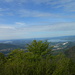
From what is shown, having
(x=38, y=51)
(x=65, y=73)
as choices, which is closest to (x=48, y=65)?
(x=65, y=73)

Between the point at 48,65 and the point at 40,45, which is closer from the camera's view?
the point at 48,65

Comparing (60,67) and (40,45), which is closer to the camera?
(60,67)

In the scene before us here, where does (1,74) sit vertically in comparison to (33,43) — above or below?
below

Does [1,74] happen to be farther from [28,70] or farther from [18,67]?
[28,70]

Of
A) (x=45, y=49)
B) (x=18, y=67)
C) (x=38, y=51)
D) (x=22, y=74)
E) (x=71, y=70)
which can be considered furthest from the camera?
(x=45, y=49)

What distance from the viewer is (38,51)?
13.3 m

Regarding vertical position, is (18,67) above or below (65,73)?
above

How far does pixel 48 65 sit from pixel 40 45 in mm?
7766

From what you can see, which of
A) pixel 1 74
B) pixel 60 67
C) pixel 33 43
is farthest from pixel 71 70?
pixel 33 43

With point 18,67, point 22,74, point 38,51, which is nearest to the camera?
point 22,74

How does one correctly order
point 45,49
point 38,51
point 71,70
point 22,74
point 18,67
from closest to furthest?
point 22,74 → point 18,67 → point 71,70 → point 38,51 → point 45,49

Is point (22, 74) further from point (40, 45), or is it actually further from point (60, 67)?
point (40, 45)

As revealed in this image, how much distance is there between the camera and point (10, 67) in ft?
19.3

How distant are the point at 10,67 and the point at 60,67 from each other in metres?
2.45
